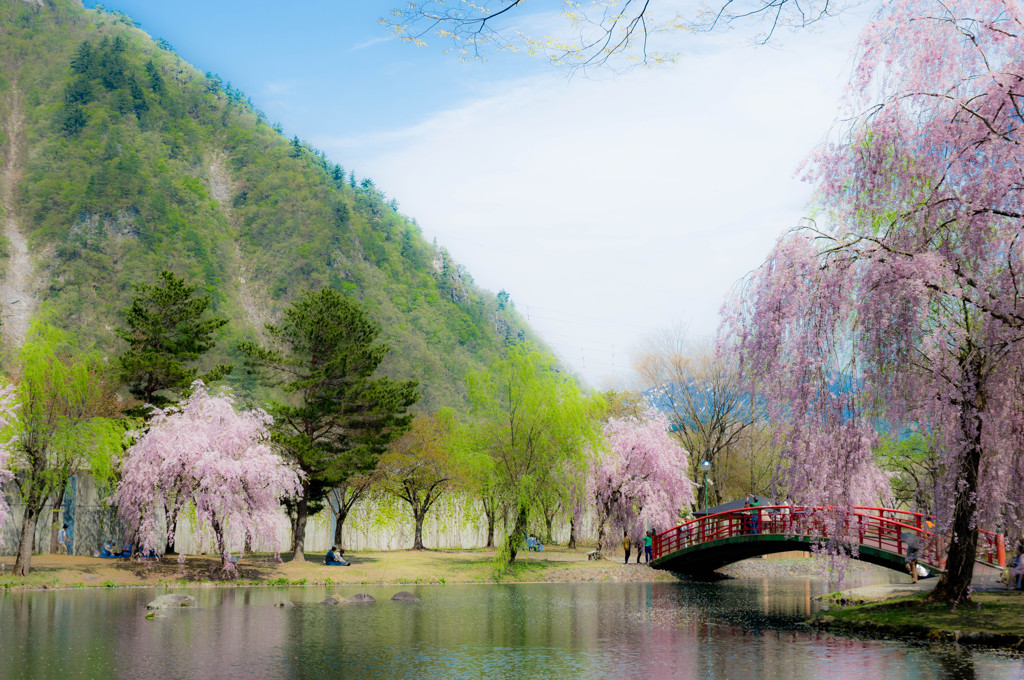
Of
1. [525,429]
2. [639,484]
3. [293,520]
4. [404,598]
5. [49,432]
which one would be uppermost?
[525,429]

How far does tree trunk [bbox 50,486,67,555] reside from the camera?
32625 mm

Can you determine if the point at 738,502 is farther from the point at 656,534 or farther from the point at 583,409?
the point at 583,409

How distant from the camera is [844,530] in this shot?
736 inches

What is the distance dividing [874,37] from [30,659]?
64.6ft

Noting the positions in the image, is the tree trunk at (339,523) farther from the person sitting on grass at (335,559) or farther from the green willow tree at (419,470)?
the person sitting on grass at (335,559)

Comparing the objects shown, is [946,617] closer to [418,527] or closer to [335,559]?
[335,559]

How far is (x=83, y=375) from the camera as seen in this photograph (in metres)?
30.8

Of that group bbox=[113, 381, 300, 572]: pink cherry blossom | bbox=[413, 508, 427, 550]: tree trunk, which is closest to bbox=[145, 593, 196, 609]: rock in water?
bbox=[113, 381, 300, 572]: pink cherry blossom

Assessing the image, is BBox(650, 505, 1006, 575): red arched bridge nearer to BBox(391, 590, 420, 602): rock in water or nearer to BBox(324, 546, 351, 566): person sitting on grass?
BBox(391, 590, 420, 602): rock in water

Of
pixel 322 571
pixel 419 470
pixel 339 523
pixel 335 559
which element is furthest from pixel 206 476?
pixel 419 470

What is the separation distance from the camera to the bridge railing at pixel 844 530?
18.8 m

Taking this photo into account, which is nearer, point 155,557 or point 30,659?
point 30,659

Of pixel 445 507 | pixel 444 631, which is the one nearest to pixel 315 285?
pixel 445 507

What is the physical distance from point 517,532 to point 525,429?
4.43 m
